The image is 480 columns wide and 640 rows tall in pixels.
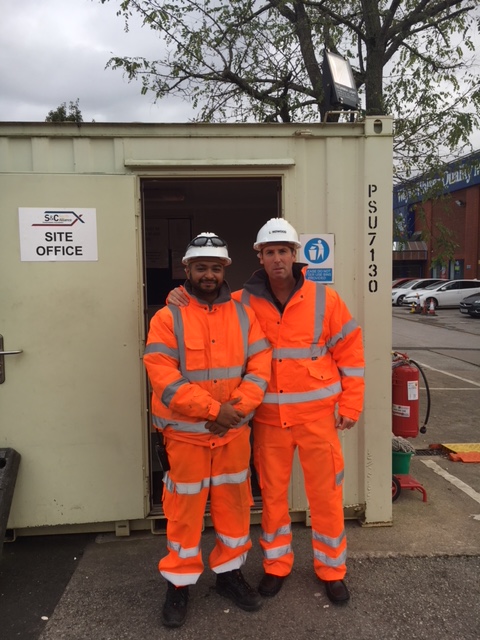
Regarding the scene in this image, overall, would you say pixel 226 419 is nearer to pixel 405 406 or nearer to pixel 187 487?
pixel 187 487

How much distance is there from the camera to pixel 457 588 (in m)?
2.79

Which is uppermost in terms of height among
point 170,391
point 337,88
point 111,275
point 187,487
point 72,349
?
point 337,88

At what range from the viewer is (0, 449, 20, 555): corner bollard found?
2913 millimetres

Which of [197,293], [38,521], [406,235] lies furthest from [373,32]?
[38,521]

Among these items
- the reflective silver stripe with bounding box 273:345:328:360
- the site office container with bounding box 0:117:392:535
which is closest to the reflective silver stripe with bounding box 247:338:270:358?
the reflective silver stripe with bounding box 273:345:328:360

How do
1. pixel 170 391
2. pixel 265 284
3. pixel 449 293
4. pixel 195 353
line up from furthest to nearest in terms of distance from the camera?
pixel 449 293 → pixel 265 284 → pixel 195 353 → pixel 170 391

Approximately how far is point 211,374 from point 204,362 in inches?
2.9

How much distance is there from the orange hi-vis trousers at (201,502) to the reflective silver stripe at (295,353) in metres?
0.45

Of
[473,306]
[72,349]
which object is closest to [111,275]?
[72,349]

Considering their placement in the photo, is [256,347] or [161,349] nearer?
[161,349]

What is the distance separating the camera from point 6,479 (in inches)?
118

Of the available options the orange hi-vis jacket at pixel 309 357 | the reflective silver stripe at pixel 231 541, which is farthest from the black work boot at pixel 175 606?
the orange hi-vis jacket at pixel 309 357

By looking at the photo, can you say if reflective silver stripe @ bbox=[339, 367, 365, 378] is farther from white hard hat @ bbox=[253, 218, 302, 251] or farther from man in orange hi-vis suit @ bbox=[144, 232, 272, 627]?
white hard hat @ bbox=[253, 218, 302, 251]

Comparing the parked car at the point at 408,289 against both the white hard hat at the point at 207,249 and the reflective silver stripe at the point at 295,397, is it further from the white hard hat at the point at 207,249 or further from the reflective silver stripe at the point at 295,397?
the white hard hat at the point at 207,249
